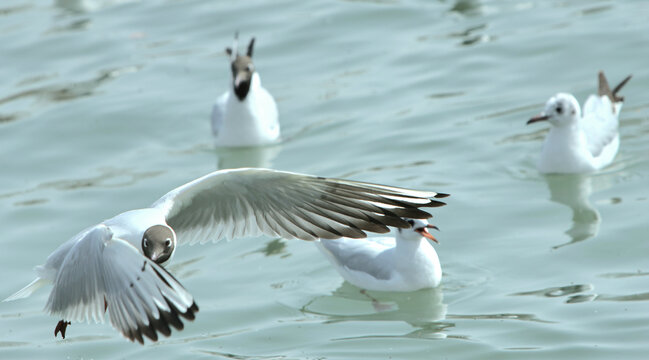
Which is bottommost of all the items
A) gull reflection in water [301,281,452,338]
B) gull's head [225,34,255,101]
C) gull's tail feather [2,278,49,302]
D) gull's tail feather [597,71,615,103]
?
gull reflection in water [301,281,452,338]

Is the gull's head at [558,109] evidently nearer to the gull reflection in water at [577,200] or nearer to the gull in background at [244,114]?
the gull reflection in water at [577,200]

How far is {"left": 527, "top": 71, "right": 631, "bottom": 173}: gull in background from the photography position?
31.7ft

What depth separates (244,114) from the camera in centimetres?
1112

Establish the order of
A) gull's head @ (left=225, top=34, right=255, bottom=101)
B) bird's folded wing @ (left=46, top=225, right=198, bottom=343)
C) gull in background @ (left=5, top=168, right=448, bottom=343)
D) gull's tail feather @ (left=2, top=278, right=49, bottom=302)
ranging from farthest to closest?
gull's head @ (left=225, top=34, right=255, bottom=101) → gull's tail feather @ (left=2, top=278, right=49, bottom=302) → gull in background @ (left=5, top=168, right=448, bottom=343) → bird's folded wing @ (left=46, top=225, right=198, bottom=343)

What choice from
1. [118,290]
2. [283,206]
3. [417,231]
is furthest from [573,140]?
[118,290]

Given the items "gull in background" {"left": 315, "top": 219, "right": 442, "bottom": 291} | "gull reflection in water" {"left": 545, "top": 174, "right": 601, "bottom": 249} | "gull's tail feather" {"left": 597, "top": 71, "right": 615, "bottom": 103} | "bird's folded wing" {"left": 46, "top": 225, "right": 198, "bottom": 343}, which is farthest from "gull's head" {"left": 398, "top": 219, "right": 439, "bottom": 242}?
"gull's tail feather" {"left": 597, "top": 71, "right": 615, "bottom": 103}

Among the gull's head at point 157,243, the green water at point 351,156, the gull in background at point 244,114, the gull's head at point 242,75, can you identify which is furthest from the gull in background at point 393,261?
the gull's head at point 242,75

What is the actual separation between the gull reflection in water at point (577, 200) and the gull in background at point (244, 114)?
117 inches

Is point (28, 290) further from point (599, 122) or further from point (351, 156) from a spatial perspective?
point (599, 122)

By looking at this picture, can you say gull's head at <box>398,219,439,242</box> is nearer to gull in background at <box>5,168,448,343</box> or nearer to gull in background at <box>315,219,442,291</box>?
gull in background at <box>315,219,442,291</box>

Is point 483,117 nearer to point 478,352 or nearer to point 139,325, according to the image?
point 478,352

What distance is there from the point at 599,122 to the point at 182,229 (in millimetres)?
4919

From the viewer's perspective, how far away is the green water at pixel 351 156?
7.22 m

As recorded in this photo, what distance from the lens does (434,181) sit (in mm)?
9586
